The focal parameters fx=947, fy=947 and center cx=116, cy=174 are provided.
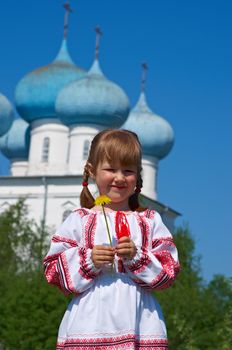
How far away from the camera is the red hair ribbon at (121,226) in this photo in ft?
11.7

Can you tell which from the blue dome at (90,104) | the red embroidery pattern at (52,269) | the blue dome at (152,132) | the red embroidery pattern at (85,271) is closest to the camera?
the red embroidery pattern at (85,271)

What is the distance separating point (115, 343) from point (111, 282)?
8.9 inches

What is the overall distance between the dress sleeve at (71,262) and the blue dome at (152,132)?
1052 inches

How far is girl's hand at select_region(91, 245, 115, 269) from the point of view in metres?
3.42

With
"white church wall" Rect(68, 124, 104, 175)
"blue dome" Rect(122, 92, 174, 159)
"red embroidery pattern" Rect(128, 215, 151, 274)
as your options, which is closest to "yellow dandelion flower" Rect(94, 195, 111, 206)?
"red embroidery pattern" Rect(128, 215, 151, 274)

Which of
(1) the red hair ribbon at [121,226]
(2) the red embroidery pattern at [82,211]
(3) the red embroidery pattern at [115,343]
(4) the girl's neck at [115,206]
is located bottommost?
(3) the red embroidery pattern at [115,343]

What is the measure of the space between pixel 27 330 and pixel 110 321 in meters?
12.9

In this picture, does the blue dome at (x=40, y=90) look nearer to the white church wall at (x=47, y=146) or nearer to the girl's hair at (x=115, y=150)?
the white church wall at (x=47, y=146)

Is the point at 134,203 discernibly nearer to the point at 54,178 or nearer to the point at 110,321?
the point at 110,321

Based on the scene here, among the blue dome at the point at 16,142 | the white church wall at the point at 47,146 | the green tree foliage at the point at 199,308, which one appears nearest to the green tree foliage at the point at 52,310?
the green tree foliage at the point at 199,308

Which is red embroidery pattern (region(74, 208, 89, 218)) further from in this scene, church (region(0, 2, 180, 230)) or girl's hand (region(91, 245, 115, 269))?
church (region(0, 2, 180, 230))

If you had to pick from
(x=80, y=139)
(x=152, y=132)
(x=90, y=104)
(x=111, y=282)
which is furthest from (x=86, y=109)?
(x=111, y=282)

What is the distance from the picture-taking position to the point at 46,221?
94.9ft

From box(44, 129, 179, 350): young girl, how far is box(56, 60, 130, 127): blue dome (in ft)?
79.6
